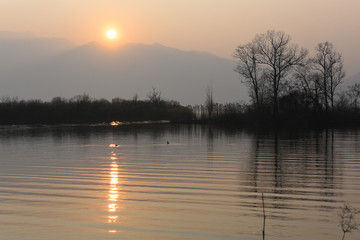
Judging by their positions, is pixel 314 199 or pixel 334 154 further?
pixel 334 154

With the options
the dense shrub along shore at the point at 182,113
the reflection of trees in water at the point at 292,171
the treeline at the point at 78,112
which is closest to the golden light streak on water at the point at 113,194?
the reflection of trees in water at the point at 292,171

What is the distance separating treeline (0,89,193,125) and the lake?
2402 inches

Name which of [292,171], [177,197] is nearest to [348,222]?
[177,197]

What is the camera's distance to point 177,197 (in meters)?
12.4

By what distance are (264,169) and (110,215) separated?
8.57 m

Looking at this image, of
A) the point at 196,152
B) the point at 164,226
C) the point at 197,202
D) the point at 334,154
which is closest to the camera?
the point at 164,226

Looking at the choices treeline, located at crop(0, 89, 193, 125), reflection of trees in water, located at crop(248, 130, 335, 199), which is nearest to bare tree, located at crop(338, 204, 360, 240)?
reflection of trees in water, located at crop(248, 130, 335, 199)

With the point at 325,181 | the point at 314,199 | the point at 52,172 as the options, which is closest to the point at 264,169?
the point at 325,181

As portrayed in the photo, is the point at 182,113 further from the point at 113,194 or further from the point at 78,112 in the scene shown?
the point at 113,194

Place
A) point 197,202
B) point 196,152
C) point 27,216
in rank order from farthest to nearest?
point 196,152
point 197,202
point 27,216

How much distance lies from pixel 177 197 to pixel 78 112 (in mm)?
78109

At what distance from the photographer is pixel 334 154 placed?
23.3 m

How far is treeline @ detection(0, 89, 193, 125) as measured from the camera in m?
81.5

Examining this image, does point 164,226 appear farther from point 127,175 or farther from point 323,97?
point 323,97
